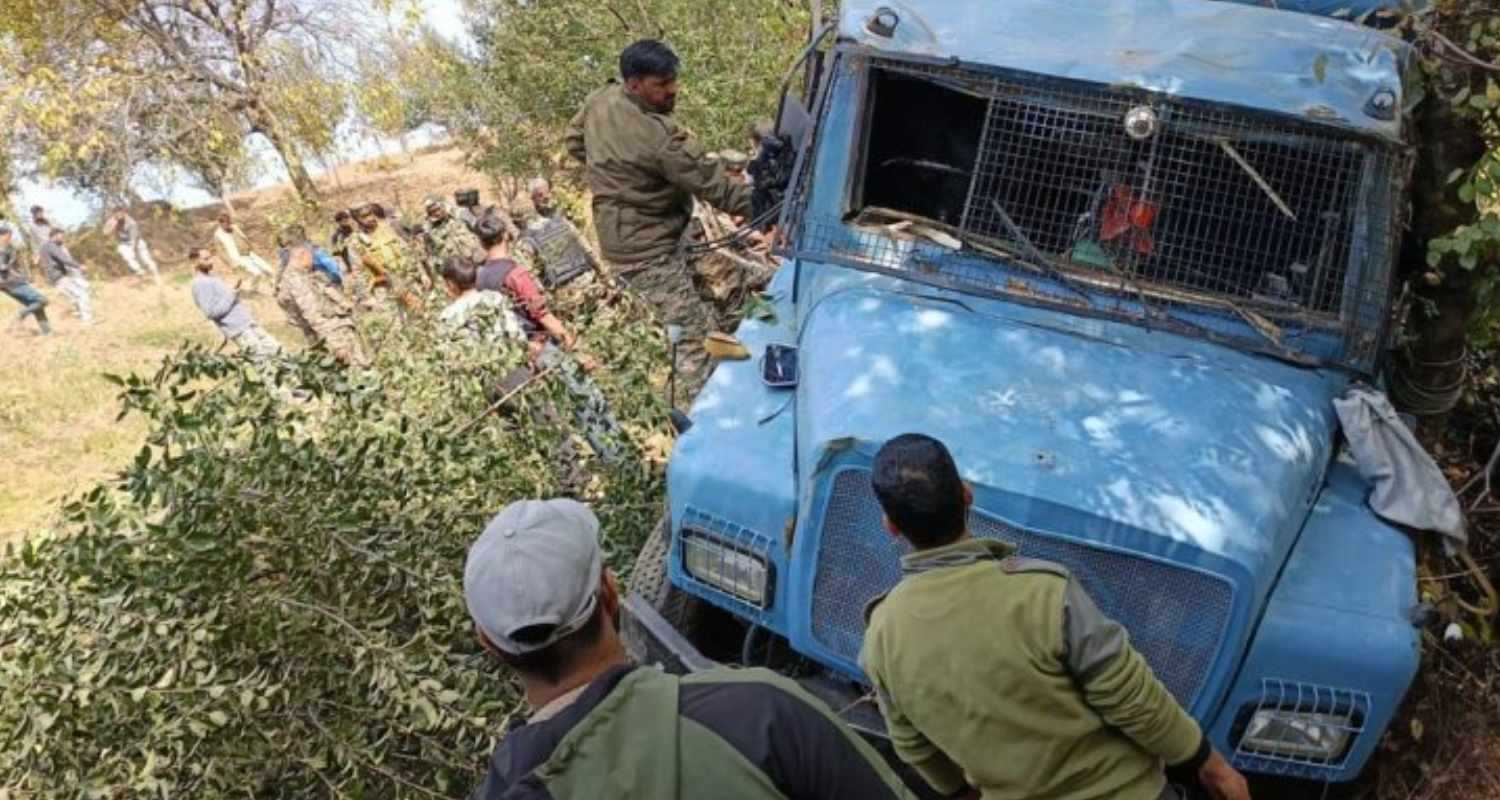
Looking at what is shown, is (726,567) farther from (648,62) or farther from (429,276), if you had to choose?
(429,276)

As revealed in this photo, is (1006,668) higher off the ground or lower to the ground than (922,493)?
lower

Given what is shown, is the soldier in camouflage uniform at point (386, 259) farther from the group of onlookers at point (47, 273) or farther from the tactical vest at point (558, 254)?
the group of onlookers at point (47, 273)

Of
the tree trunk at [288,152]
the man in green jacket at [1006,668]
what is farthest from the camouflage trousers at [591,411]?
the tree trunk at [288,152]

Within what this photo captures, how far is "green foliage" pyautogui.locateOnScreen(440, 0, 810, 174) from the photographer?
32.6 ft

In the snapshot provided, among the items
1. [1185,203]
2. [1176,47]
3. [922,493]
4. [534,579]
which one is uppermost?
[1176,47]

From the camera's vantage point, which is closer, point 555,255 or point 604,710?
point 604,710

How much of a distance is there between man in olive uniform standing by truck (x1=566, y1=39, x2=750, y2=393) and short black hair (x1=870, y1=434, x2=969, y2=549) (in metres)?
3.22

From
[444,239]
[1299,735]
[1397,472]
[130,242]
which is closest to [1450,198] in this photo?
[1397,472]

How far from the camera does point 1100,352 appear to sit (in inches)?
138

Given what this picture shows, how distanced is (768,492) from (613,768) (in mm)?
1808

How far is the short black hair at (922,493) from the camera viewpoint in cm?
233

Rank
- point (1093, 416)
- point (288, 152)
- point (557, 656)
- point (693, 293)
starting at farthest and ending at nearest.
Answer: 1. point (288, 152)
2. point (693, 293)
3. point (1093, 416)
4. point (557, 656)

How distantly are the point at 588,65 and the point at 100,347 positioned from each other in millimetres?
6878

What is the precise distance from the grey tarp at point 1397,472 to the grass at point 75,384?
4.40 meters
